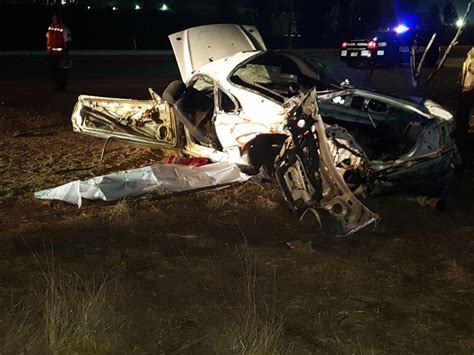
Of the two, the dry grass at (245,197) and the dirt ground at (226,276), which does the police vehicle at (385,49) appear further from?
the dry grass at (245,197)

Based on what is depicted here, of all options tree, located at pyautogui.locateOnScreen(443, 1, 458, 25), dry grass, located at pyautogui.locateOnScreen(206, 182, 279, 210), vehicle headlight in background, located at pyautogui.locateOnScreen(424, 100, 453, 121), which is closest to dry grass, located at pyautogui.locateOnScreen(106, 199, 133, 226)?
dry grass, located at pyautogui.locateOnScreen(206, 182, 279, 210)

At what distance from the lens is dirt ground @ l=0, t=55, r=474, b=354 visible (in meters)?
3.57

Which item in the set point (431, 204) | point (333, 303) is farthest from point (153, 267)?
point (431, 204)

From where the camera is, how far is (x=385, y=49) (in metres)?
20.2

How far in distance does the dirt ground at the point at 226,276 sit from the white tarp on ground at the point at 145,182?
15 centimetres

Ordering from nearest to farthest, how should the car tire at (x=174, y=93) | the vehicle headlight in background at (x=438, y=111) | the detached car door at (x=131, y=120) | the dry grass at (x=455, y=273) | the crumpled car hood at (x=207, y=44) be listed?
the dry grass at (x=455, y=273)
the vehicle headlight in background at (x=438, y=111)
the car tire at (x=174, y=93)
the detached car door at (x=131, y=120)
the crumpled car hood at (x=207, y=44)

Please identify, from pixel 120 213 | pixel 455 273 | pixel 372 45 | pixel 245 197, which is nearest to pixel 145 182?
pixel 120 213

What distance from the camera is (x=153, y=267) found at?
473 cm

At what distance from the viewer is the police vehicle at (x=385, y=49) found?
20.1 m

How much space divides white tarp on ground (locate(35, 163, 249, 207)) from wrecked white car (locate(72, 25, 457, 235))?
241 mm

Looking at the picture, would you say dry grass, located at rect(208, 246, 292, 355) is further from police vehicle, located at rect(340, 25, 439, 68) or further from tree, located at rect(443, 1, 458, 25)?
tree, located at rect(443, 1, 458, 25)

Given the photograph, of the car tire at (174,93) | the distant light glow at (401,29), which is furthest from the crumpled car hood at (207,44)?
the distant light glow at (401,29)

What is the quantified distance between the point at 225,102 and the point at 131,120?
6.11 ft

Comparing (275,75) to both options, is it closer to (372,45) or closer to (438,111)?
(438,111)
